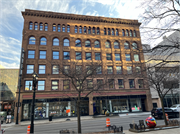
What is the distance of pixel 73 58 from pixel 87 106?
38.6ft

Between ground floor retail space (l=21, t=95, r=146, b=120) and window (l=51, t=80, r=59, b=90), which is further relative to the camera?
window (l=51, t=80, r=59, b=90)

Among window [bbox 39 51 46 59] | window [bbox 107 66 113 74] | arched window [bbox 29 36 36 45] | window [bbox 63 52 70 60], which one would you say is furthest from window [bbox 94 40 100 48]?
arched window [bbox 29 36 36 45]

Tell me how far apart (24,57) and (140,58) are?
95.3 ft

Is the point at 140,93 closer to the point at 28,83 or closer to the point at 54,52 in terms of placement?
the point at 54,52

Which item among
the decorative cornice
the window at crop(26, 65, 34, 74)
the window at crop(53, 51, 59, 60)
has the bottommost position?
the window at crop(26, 65, 34, 74)

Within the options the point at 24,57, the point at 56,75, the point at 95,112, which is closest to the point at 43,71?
the point at 56,75

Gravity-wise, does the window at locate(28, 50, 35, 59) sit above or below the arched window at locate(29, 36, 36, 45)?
below

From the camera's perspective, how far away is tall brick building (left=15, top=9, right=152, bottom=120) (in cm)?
2834

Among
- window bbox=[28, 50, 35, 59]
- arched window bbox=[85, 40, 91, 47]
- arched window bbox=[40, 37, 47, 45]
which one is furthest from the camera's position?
arched window bbox=[85, 40, 91, 47]

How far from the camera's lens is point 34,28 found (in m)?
31.5

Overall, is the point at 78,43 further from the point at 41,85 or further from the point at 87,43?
the point at 41,85

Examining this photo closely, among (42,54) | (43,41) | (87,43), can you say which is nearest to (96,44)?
(87,43)

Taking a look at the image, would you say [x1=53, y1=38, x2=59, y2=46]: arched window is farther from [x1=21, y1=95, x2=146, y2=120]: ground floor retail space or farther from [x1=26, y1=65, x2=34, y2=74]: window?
[x1=21, y1=95, x2=146, y2=120]: ground floor retail space

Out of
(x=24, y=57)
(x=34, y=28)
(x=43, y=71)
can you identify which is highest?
(x=34, y=28)
